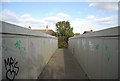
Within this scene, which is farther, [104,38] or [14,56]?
[104,38]

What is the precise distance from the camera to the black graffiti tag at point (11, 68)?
2250 mm

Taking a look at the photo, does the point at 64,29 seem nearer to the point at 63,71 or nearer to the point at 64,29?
the point at 64,29

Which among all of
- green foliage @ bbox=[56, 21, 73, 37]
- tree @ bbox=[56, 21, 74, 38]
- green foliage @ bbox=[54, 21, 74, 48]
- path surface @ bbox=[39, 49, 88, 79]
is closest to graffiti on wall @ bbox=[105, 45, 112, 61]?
path surface @ bbox=[39, 49, 88, 79]

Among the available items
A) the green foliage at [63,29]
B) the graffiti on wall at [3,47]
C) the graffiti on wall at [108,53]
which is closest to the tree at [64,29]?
the green foliage at [63,29]

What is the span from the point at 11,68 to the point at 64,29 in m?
37.7

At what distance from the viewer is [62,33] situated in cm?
3859

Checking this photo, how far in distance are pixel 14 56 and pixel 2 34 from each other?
0.64 meters

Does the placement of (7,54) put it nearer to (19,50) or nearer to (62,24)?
(19,50)

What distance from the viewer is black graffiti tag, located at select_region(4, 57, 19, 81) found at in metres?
2.25

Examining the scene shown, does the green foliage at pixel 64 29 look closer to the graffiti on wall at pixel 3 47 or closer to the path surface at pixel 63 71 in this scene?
the path surface at pixel 63 71

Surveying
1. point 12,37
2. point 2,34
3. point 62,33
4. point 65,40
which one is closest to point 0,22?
point 2,34

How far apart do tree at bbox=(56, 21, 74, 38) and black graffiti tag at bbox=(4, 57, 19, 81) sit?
3537 centimetres

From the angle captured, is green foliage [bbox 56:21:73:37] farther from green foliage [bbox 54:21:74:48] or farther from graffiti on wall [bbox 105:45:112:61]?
graffiti on wall [bbox 105:45:112:61]

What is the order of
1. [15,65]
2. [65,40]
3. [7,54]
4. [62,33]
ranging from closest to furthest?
1. [7,54]
2. [15,65]
3. [65,40]
4. [62,33]
